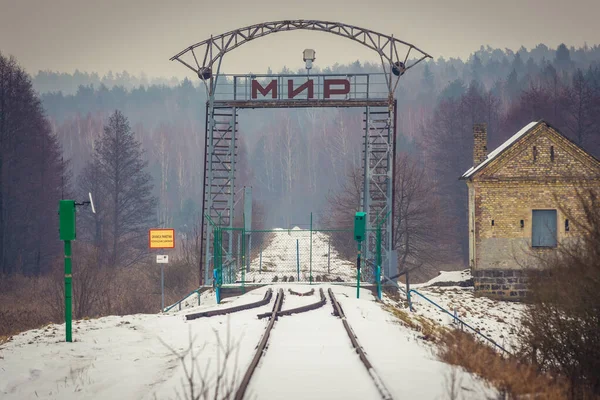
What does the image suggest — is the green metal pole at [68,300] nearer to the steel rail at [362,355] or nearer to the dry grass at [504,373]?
the steel rail at [362,355]

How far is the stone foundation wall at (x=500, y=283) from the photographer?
26969mm

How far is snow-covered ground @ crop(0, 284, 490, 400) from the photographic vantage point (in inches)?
338

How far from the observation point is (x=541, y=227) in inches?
1054

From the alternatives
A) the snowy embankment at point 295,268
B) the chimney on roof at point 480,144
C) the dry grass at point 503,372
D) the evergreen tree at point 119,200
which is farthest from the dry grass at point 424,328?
the evergreen tree at point 119,200

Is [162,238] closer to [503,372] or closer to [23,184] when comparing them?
[503,372]

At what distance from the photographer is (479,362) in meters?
9.53

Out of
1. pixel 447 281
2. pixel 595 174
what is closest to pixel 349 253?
pixel 447 281

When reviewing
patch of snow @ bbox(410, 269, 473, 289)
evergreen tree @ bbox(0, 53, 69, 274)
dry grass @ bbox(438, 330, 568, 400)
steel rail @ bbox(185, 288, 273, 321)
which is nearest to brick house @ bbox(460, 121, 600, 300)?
patch of snow @ bbox(410, 269, 473, 289)

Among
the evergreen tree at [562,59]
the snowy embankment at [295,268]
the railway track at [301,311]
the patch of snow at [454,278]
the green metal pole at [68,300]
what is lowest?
the patch of snow at [454,278]

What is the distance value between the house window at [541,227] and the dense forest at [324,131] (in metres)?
15.0

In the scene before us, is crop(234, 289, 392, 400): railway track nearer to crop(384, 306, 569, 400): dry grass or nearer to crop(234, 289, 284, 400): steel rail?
crop(234, 289, 284, 400): steel rail

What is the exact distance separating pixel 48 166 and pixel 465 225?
32.3 meters

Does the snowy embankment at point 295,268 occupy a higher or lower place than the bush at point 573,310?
lower

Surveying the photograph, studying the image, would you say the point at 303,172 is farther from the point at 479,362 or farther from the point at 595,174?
the point at 479,362
